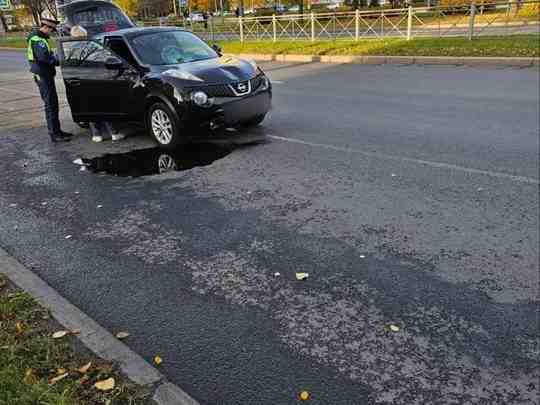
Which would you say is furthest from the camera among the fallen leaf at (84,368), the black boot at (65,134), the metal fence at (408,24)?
the metal fence at (408,24)

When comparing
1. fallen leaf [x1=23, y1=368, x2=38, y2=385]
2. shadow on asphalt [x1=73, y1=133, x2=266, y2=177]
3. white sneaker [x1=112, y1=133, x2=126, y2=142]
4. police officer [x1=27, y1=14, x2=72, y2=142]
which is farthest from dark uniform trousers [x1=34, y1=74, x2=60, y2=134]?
fallen leaf [x1=23, y1=368, x2=38, y2=385]

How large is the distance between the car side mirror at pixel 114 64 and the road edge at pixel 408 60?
1041 centimetres

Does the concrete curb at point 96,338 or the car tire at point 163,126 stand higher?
the car tire at point 163,126

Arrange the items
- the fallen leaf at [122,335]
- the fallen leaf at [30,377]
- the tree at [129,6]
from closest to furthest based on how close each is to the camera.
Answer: the fallen leaf at [30,377], the fallen leaf at [122,335], the tree at [129,6]

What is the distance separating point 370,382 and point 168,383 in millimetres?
1066

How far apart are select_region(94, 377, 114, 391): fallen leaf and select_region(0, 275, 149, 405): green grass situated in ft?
0.07

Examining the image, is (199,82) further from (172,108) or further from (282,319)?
(282,319)

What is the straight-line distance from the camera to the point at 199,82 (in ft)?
23.4

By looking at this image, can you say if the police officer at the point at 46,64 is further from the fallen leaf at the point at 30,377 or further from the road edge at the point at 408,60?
the road edge at the point at 408,60

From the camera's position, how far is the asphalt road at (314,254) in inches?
116

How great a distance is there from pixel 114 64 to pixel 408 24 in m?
14.3

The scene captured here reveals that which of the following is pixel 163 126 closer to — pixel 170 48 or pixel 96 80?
pixel 170 48

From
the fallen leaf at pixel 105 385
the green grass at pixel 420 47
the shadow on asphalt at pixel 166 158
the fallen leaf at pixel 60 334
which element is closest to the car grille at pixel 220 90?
the shadow on asphalt at pixel 166 158

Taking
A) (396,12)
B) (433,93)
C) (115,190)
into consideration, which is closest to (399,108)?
A: (433,93)
